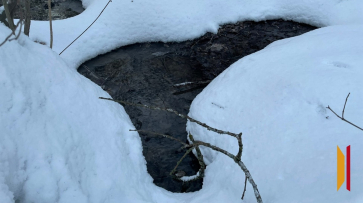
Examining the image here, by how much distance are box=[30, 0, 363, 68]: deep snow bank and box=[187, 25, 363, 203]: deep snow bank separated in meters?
3.05

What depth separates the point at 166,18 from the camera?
23.6 ft

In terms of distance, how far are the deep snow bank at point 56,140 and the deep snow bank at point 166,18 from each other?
328 cm

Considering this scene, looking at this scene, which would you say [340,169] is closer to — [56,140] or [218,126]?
[218,126]

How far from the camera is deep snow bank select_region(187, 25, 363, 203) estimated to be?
2559 millimetres

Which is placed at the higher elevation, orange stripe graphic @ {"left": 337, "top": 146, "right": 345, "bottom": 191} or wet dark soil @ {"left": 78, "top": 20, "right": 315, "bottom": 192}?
orange stripe graphic @ {"left": 337, "top": 146, "right": 345, "bottom": 191}

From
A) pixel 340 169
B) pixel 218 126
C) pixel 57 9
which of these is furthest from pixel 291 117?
pixel 57 9

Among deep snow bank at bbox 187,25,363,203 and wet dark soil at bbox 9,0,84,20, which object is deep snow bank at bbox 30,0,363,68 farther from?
deep snow bank at bbox 187,25,363,203

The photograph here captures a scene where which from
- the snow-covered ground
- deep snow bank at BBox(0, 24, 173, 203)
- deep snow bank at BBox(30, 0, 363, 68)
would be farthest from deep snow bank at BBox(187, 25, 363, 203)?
deep snow bank at BBox(30, 0, 363, 68)

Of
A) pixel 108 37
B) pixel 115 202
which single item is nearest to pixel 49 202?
pixel 115 202

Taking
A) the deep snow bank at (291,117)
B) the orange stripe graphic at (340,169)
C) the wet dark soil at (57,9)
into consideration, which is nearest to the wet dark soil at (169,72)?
the deep snow bank at (291,117)

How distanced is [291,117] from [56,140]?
2717 millimetres

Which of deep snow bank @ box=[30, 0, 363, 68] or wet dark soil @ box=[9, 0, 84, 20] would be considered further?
wet dark soil @ box=[9, 0, 84, 20]

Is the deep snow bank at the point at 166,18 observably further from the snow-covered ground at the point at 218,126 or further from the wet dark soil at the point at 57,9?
the snow-covered ground at the point at 218,126

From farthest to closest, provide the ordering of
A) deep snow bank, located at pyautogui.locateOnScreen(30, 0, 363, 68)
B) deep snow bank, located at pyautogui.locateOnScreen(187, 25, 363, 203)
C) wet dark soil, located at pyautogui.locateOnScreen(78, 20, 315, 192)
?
deep snow bank, located at pyautogui.locateOnScreen(30, 0, 363, 68), wet dark soil, located at pyautogui.locateOnScreen(78, 20, 315, 192), deep snow bank, located at pyautogui.locateOnScreen(187, 25, 363, 203)
